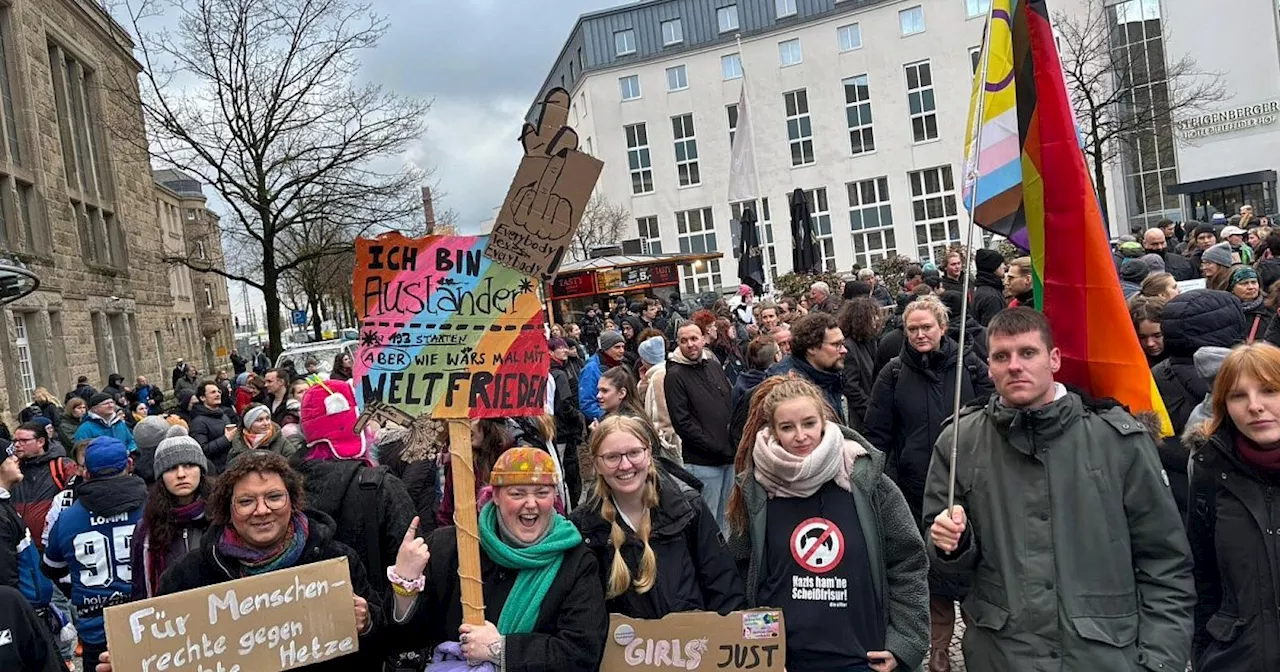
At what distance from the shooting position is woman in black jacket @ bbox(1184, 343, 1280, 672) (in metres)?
3.11

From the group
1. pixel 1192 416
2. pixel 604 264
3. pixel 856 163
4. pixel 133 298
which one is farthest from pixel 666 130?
pixel 1192 416

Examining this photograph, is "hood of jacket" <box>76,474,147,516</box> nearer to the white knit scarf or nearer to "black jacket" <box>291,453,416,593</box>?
"black jacket" <box>291,453,416,593</box>

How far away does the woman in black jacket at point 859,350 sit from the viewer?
683 centimetres

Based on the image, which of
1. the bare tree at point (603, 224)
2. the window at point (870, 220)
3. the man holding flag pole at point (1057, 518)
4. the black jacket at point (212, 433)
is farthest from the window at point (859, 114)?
the man holding flag pole at point (1057, 518)

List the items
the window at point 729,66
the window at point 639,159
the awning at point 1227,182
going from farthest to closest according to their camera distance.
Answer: the window at point 639,159
the window at point 729,66
the awning at point 1227,182

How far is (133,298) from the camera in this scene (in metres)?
28.7

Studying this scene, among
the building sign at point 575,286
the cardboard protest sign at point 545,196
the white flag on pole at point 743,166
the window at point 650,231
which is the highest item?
the window at point 650,231

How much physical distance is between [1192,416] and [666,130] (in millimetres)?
48948

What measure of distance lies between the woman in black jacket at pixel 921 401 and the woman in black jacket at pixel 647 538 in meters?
1.91

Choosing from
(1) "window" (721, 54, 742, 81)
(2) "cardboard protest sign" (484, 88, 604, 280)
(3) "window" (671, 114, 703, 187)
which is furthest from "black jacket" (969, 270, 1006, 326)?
(1) "window" (721, 54, 742, 81)

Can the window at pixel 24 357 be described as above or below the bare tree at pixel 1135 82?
below

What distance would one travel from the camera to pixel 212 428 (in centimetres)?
973

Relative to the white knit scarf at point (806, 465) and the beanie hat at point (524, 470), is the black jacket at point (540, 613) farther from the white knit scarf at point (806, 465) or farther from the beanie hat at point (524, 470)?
the white knit scarf at point (806, 465)

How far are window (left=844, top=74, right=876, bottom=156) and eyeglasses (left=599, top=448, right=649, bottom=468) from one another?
47247 mm
